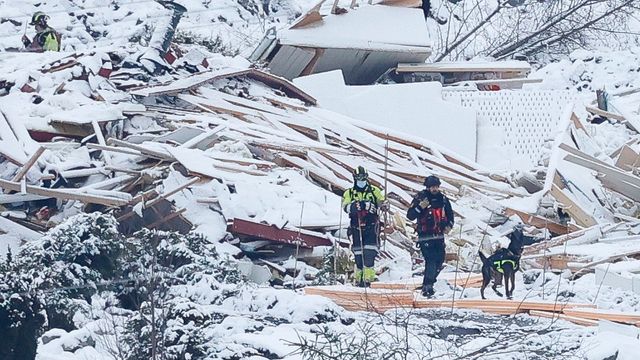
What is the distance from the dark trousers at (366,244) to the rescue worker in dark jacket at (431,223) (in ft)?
2.03

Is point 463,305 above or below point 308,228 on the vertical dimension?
above

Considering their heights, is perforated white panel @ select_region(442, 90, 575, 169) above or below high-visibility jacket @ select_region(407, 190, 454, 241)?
below

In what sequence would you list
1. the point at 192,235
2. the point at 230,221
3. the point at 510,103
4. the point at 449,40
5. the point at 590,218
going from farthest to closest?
the point at 449,40
the point at 510,103
the point at 590,218
the point at 230,221
the point at 192,235

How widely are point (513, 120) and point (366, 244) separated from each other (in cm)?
689

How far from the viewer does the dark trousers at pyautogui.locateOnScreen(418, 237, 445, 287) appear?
1121 cm

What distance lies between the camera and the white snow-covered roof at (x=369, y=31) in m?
18.8

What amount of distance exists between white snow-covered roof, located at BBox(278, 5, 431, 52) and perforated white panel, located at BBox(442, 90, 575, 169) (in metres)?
1.21

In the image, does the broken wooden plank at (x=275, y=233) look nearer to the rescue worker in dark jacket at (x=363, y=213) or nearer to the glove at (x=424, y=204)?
the rescue worker in dark jacket at (x=363, y=213)

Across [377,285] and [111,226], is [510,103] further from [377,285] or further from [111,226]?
[111,226]

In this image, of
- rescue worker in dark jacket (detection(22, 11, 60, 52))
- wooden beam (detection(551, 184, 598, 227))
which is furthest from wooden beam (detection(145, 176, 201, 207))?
rescue worker in dark jacket (detection(22, 11, 60, 52))

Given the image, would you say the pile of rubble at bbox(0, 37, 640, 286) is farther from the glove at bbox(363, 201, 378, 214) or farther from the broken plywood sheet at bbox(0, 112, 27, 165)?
the glove at bbox(363, 201, 378, 214)

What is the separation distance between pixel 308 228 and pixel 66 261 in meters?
3.63

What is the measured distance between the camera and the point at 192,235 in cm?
1127

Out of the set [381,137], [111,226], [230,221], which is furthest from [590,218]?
[111,226]
